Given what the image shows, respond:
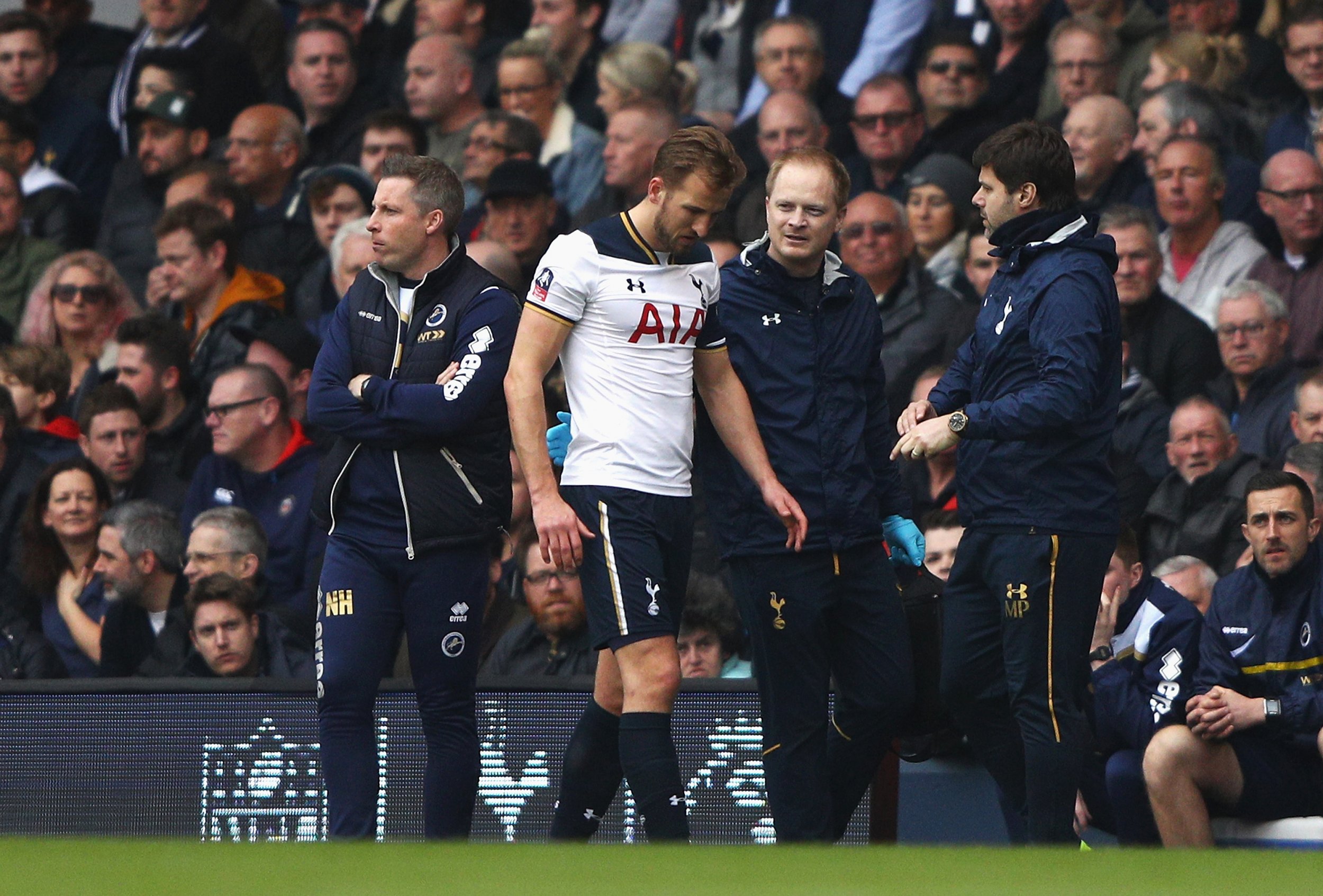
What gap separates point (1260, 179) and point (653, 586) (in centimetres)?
463

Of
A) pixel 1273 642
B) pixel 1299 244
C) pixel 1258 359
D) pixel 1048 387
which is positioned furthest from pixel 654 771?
pixel 1299 244

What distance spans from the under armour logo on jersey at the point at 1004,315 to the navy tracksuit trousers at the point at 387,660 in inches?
59.6

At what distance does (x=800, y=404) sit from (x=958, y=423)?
53cm

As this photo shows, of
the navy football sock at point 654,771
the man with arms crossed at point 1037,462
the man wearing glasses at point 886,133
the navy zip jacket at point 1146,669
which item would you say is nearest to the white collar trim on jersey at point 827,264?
the man with arms crossed at point 1037,462

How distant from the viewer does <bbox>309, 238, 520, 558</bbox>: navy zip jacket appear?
571 cm

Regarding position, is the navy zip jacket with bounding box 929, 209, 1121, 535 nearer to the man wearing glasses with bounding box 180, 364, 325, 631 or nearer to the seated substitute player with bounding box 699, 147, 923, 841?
the seated substitute player with bounding box 699, 147, 923, 841

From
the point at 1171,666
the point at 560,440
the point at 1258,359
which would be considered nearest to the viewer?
the point at 560,440

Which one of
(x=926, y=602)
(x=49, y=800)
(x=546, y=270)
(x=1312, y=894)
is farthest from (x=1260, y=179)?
(x=1312, y=894)

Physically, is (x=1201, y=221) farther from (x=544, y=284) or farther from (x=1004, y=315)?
(x=544, y=284)

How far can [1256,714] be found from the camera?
632cm

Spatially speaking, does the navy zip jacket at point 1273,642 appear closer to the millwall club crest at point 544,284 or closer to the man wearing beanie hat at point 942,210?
the millwall club crest at point 544,284

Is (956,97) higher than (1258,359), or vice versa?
(956,97)

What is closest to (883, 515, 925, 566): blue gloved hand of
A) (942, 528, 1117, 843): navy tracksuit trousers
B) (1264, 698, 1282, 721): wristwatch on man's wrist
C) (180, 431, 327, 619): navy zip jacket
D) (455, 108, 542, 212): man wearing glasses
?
(942, 528, 1117, 843): navy tracksuit trousers

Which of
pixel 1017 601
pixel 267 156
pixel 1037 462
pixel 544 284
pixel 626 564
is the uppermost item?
pixel 267 156
